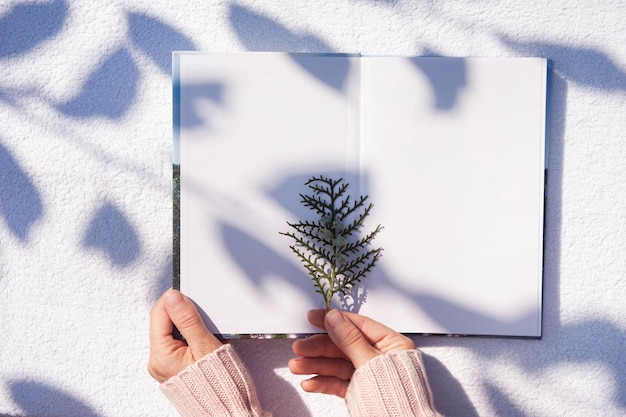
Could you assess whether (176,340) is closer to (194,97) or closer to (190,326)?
(190,326)

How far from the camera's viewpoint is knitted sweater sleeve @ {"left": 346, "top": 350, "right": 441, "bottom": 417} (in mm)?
504

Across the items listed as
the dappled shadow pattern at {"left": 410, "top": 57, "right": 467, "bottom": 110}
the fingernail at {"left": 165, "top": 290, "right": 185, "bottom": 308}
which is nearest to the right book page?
the dappled shadow pattern at {"left": 410, "top": 57, "right": 467, "bottom": 110}

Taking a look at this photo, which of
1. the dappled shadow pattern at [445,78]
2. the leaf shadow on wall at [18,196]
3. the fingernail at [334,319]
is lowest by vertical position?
the fingernail at [334,319]

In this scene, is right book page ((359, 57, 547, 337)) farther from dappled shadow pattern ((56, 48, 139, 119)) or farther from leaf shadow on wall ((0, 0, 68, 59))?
leaf shadow on wall ((0, 0, 68, 59))

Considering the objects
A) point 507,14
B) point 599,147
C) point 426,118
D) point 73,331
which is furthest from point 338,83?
point 73,331

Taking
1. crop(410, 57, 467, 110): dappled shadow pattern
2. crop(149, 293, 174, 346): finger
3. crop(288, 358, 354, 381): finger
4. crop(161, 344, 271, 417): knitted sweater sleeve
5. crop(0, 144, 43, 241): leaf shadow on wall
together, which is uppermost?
crop(410, 57, 467, 110): dappled shadow pattern

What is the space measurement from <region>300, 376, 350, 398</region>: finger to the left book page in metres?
0.12

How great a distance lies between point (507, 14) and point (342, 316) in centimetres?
43

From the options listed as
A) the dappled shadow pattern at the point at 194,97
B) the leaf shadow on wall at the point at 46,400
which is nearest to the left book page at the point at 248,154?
the dappled shadow pattern at the point at 194,97

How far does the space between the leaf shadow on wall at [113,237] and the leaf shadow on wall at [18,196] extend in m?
0.07

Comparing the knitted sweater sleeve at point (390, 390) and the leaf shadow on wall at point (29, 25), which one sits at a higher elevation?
the leaf shadow on wall at point (29, 25)

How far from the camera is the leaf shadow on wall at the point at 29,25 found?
1.85 ft

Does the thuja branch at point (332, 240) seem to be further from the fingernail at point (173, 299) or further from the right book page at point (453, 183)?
the fingernail at point (173, 299)

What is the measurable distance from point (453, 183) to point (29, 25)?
570 millimetres
